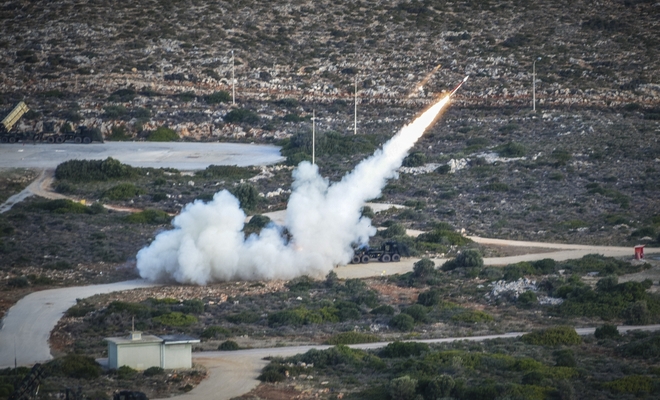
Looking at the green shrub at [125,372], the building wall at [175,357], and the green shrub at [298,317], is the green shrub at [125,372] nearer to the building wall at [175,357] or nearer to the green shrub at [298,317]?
the building wall at [175,357]

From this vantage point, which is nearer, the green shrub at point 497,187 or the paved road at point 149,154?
the green shrub at point 497,187

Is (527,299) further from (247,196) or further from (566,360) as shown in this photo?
(247,196)

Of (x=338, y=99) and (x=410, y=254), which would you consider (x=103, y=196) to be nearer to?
(x=410, y=254)

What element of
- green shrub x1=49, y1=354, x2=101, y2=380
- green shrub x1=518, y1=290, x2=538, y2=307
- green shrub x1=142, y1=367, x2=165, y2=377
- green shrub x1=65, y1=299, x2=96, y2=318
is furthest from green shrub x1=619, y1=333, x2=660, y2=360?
green shrub x1=65, y1=299, x2=96, y2=318

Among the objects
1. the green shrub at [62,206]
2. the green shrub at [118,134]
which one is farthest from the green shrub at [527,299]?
the green shrub at [118,134]

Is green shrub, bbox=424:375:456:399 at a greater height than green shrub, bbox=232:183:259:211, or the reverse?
green shrub, bbox=232:183:259:211

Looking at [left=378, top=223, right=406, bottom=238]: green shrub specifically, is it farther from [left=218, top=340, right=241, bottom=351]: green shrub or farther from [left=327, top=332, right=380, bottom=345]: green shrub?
[left=218, top=340, right=241, bottom=351]: green shrub

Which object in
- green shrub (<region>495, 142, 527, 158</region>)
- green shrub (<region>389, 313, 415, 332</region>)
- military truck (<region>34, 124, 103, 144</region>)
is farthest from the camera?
military truck (<region>34, 124, 103, 144</region>)
